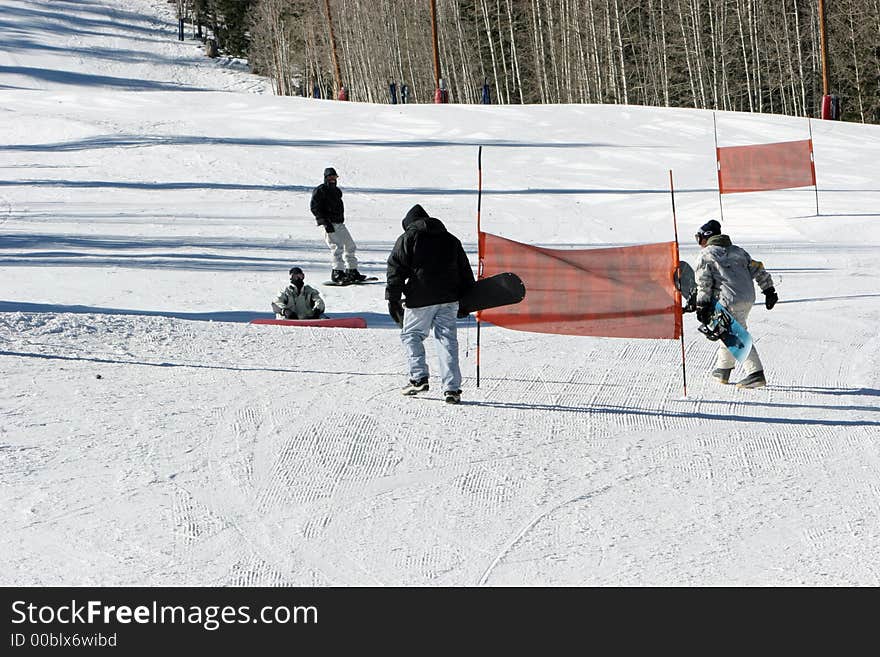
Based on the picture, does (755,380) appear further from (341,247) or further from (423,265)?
(341,247)

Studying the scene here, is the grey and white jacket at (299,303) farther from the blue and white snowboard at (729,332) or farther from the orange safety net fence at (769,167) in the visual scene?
the orange safety net fence at (769,167)

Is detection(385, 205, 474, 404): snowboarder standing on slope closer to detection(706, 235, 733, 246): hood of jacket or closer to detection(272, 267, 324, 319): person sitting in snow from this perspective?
detection(706, 235, 733, 246): hood of jacket

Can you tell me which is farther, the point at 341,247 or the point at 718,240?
the point at 341,247

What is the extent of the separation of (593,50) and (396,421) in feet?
151

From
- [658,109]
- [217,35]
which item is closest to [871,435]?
[658,109]

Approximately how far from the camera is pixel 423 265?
8.81 metres

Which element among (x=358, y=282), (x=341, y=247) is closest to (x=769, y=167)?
(x=358, y=282)

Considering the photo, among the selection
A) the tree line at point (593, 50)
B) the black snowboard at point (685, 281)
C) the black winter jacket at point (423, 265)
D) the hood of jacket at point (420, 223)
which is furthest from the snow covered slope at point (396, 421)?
the tree line at point (593, 50)

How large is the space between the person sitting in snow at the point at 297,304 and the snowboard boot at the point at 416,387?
4004 millimetres

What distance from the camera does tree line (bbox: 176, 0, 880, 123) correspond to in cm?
4641

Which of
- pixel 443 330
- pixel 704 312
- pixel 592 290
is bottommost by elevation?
pixel 704 312

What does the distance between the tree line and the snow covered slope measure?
22.5m

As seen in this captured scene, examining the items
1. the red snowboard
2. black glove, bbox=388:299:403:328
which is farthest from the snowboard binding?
the red snowboard

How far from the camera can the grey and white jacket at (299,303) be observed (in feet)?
43.2
